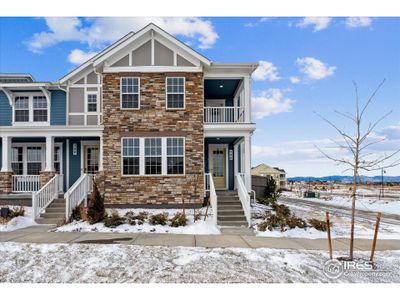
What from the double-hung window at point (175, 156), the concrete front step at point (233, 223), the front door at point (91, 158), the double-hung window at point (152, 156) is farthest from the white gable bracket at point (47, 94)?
the concrete front step at point (233, 223)

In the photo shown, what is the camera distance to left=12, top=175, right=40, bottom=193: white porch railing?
13836 mm

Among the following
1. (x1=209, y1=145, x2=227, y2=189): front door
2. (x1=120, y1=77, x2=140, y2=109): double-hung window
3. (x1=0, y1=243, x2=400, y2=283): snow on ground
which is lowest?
(x1=0, y1=243, x2=400, y2=283): snow on ground

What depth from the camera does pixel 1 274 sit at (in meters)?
5.57

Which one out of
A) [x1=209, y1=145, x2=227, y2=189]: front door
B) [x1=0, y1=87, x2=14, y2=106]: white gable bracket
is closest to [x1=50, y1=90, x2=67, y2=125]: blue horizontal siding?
[x1=0, y1=87, x2=14, y2=106]: white gable bracket

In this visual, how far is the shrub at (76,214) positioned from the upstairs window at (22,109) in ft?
22.7

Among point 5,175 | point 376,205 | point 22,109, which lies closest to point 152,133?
point 5,175

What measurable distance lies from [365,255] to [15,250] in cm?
818

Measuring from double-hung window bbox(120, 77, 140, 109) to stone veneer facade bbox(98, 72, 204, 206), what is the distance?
20cm

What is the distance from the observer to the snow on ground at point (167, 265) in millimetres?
5449

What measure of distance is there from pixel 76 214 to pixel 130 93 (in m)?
5.30

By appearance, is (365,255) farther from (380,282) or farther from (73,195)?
(73,195)

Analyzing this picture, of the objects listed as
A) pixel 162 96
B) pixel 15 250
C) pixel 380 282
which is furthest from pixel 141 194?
pixel 380 282

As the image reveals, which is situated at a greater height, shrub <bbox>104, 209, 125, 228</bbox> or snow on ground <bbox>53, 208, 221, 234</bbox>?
shrub <bbox>104, 209, 125, 228</bbox>

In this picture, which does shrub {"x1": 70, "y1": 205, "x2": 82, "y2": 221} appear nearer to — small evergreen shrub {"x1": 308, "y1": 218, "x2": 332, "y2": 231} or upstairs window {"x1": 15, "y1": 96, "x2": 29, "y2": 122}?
upstairs window {"x1": 15, "y1": 96, "x2": 29, "y2": 122}
